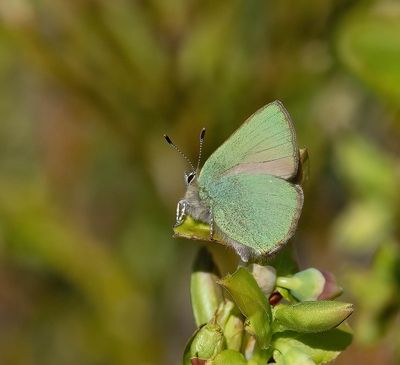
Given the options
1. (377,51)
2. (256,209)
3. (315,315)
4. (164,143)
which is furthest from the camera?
(164,143)

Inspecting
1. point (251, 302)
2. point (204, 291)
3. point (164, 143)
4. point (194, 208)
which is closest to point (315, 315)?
point (251, 302)

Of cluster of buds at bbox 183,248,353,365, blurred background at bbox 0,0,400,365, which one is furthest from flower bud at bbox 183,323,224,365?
blurred background at bbox 0,0,400,365

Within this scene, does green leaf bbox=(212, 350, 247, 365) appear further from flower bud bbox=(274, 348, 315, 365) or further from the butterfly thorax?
the butterfly thorax

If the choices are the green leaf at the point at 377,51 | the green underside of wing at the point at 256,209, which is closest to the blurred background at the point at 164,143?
the green leaf at the point at 377,51

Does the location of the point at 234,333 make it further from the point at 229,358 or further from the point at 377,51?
the point at 377,51

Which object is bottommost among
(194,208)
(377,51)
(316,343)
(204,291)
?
(316,343)

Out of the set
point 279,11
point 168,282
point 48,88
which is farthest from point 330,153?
point 48,88
